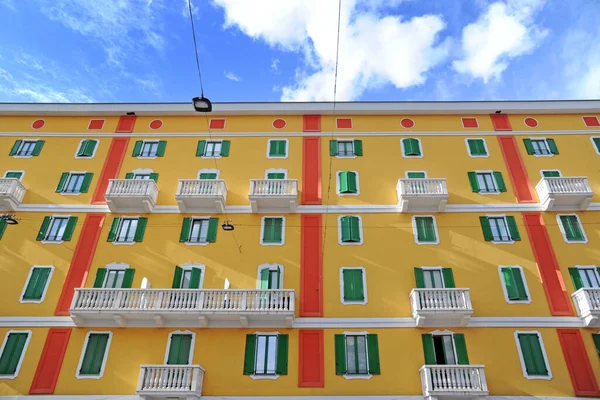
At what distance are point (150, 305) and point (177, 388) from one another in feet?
13.4

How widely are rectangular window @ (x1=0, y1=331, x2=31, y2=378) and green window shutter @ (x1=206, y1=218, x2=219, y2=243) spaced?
929 cm

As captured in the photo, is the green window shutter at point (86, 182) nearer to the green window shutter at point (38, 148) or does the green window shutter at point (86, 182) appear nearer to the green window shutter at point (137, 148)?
the green window shutter at point (137, 148)

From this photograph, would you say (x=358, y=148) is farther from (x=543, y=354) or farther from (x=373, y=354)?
(x=543, y=354)

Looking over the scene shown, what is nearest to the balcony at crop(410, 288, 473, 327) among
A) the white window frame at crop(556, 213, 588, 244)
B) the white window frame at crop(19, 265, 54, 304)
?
the white window frame at crop(556, 213, 588, 244)

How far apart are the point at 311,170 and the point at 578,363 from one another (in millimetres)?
15955

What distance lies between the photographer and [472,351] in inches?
788

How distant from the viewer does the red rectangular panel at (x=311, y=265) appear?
21391mm

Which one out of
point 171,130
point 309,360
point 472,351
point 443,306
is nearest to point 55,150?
point 171,130

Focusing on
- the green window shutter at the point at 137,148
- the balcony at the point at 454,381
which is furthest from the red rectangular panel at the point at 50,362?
the balcony at the point at 454,381

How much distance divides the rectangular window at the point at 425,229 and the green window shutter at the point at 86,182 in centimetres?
1844

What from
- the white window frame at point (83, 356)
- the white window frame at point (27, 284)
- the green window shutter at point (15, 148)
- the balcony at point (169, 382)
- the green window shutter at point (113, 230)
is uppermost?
the green window shutter at point (15, 148)

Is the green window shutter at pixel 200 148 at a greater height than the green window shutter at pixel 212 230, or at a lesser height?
greater

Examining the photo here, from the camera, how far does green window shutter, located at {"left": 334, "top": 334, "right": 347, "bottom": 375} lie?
64.7 ft

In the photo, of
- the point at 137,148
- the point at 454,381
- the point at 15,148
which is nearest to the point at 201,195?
the point at 137,148
